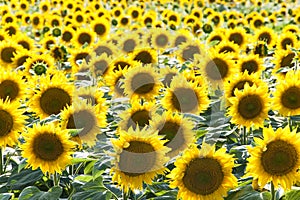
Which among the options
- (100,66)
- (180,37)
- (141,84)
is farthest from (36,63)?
(180,37)

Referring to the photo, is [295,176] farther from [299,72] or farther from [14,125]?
Answer: [14,125]

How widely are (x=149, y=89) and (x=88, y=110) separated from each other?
96cm

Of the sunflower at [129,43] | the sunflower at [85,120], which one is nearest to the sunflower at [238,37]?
the sunflower at [129,43]

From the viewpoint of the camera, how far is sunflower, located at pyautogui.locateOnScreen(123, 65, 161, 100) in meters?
4.25

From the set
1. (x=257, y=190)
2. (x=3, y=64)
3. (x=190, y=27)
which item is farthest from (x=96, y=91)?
(x=190, y=27)

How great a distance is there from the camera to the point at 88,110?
3.39 meters

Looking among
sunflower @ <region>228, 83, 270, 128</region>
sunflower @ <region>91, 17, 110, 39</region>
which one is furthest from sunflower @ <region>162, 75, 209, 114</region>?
sunflower @ <region>91, 17, 110, 39</region>

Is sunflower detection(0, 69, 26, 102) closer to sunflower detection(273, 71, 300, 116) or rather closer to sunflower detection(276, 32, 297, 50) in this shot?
sunflower detection(273, 71, 300, 116)

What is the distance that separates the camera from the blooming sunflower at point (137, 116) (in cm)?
340

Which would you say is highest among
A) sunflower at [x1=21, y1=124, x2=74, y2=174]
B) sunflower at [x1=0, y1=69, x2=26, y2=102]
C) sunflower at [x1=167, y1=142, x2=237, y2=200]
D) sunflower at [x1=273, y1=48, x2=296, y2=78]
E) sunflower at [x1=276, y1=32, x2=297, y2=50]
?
sunflower at [x1=276, y1=32, x2=297, y2=50]

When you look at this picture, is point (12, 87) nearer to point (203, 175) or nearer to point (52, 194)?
point (52, 194)

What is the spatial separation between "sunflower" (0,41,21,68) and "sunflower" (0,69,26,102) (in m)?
1.49

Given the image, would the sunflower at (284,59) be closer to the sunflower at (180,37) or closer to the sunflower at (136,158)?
the sunflower at (180,37)

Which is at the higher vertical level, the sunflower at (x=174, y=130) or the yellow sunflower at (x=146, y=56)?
the yellow sunflower at (x=146, y=56)
